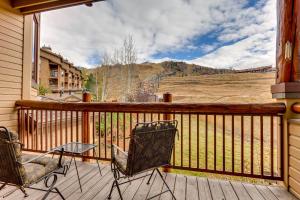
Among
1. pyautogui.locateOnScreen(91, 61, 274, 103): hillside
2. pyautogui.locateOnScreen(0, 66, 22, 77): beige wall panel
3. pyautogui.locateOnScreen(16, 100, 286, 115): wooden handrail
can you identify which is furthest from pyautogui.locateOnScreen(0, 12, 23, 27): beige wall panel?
pyautogui.locateOnScreen(91, 61, 274, 103): hillside

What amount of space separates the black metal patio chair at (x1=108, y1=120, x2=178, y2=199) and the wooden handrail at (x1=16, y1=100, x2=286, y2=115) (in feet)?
1.94

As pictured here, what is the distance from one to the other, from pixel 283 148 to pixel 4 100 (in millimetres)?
5018

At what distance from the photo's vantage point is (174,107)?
110 inches

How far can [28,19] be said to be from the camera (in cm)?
416

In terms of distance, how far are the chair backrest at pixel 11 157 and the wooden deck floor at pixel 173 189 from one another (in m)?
0.75

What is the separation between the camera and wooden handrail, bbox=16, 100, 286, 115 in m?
2.45

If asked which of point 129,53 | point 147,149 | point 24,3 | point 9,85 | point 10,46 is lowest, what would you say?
point 147,149

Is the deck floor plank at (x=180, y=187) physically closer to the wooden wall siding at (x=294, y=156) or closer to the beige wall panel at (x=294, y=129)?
the wooden wall siding at (x=294, y=156)

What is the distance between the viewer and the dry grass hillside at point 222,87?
428 centimetres

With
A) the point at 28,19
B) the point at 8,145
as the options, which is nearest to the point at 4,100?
the point at 28,19

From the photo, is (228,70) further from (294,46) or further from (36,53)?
(36,53)

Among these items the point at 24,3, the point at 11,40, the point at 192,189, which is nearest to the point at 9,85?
the point at 11,40

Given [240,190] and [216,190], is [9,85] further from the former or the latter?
[240,190]

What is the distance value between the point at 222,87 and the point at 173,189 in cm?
345
